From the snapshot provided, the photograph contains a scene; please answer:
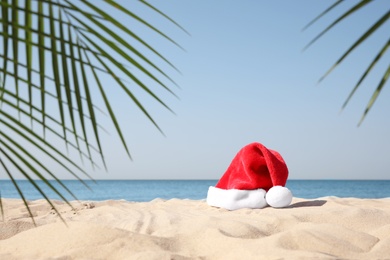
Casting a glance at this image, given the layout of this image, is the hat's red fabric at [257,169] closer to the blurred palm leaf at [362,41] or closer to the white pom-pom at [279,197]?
the white pom-pom at [279,197]

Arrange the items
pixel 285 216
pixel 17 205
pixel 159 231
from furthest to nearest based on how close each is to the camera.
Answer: pixel 17 205
pixel 285 216
pixel 159 231

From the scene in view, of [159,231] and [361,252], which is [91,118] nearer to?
[361,252]

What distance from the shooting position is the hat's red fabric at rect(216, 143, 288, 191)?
312cm

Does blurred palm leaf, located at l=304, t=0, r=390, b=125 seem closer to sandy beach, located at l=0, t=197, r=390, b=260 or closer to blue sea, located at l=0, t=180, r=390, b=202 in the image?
sandy beach, located at l=0, t=197, r=390, b=260

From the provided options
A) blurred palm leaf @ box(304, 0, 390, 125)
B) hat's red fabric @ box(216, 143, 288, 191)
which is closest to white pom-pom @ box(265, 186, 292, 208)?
hat's red fabric @ box(216, 143, 288, 191)

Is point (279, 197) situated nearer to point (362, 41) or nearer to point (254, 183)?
point (254, 183)

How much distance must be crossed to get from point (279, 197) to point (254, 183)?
0.80 ft

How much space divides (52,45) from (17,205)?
3454mm

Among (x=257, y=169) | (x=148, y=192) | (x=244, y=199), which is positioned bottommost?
(x=148, y=192)

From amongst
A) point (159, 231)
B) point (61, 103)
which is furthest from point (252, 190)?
point (61, 103)

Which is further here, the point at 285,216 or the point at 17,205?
the point at 17,205

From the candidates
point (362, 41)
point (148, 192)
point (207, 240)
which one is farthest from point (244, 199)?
point (148, 192)

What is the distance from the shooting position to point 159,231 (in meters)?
2.18

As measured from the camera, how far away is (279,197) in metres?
2.97
